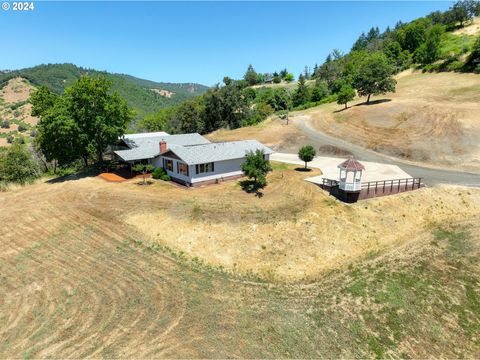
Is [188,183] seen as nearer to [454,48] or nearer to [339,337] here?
[339,337]

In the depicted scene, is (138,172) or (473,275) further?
(138,172)

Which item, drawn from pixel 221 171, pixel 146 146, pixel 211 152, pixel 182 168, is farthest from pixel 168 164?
pixel 221 171

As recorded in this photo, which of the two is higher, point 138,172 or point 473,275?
point 138,172

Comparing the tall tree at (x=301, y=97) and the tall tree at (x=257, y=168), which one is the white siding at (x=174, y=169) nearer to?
the tall tree at (x=257, y=168)

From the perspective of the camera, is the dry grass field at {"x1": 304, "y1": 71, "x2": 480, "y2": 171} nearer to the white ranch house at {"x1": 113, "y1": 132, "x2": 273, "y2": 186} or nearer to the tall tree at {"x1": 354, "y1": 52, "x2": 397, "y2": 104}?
the tall tree at {"x1": 354, "y1": 52, "x2": 397, "y2": 104}

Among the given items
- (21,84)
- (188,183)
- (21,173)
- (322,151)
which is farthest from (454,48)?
(21,84)

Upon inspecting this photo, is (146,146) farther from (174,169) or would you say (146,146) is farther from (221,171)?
(221,171)
